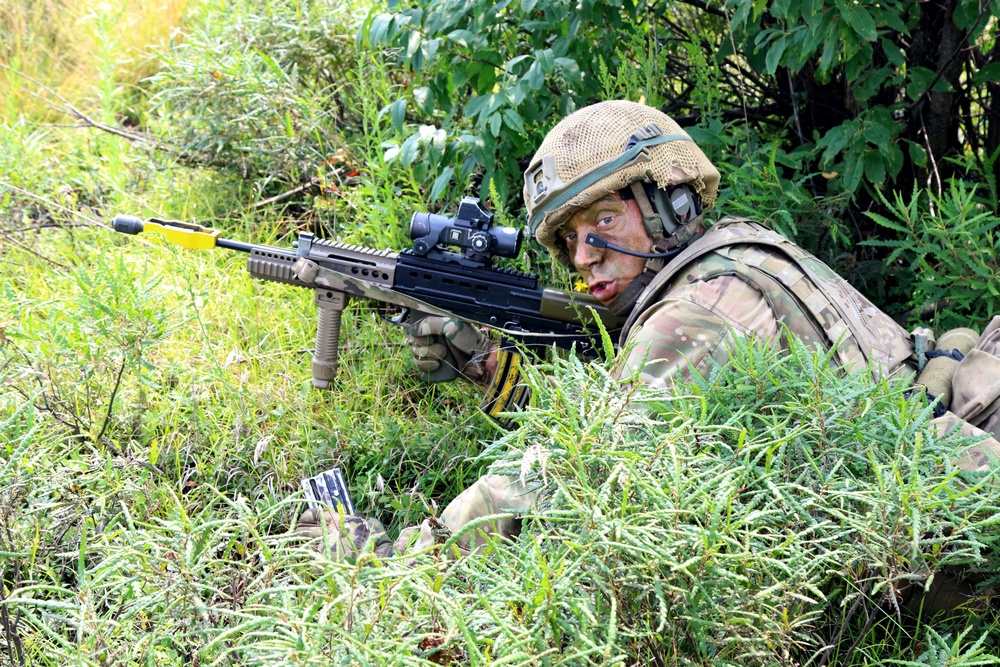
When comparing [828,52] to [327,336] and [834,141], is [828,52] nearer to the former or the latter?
[834,141]

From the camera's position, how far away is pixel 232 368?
14.1 ft

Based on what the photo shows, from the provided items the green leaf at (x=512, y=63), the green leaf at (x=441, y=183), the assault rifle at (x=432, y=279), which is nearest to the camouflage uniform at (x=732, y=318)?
the assault rifle at (x=432, y=279)

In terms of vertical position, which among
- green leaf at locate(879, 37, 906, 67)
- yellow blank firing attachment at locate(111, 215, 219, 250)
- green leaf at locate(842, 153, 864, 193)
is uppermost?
green leaf at locate(879, 37, 906, 67)

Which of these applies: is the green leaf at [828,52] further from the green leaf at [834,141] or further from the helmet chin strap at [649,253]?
the helmet chin strap at [649,253]

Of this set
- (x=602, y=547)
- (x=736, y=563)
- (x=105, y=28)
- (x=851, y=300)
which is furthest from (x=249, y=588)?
(x=105, y=28)

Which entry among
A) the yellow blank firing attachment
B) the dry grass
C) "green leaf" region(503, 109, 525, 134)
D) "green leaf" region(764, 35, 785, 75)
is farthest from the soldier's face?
the dry grass

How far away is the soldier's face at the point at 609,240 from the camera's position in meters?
3.32

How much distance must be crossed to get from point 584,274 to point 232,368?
1716mm

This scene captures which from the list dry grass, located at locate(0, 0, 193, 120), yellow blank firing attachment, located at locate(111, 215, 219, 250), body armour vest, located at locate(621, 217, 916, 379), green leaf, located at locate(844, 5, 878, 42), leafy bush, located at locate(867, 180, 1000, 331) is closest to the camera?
body armour vest, located at locate(621, 217, 916, 379)

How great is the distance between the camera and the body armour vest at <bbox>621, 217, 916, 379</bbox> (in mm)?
3064

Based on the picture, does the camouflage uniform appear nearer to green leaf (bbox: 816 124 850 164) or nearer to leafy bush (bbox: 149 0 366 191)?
green leaf (bbox: 816 124 850 164)

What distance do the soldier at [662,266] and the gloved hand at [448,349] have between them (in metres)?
0.68

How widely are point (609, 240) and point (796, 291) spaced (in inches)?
25.5

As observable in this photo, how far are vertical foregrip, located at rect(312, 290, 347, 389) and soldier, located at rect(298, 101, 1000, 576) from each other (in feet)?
2.64
